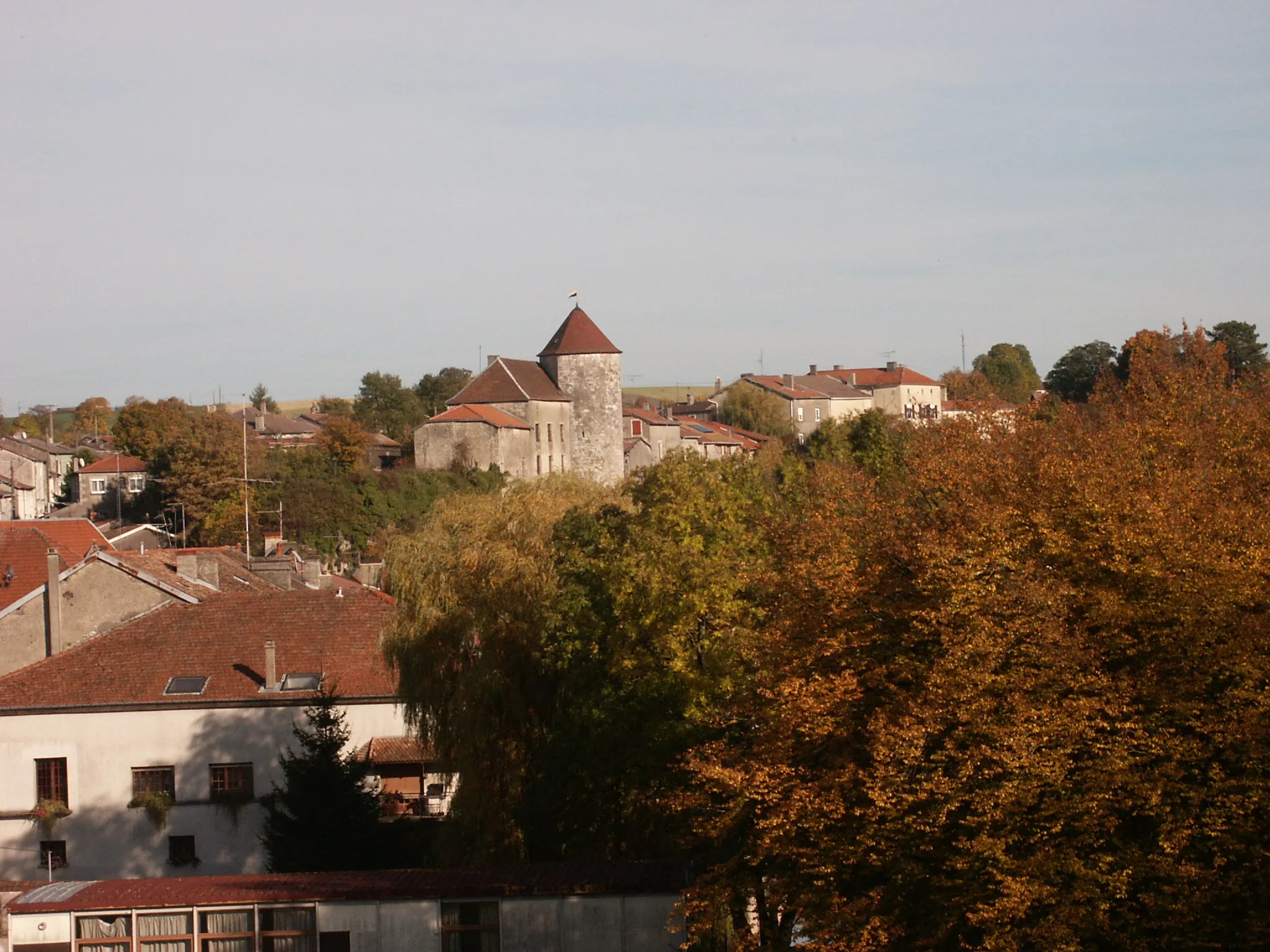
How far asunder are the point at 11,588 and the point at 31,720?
8.75m

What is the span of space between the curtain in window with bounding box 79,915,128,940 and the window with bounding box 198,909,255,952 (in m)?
1.03

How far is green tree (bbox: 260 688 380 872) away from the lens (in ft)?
78.2

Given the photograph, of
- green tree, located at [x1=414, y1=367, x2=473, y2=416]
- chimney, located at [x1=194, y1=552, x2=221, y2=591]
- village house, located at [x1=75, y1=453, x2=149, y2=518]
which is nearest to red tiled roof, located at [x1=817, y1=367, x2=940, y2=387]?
green tree, located at [x1=414, y1=367, x2=473, y2=416]

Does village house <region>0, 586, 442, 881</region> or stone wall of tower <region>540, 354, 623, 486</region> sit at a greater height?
stone wall of tower <region>540, 354, 623, 486</region>

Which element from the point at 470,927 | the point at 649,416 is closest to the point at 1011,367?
the point at 649,416

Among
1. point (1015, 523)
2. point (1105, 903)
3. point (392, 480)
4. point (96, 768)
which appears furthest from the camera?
point (392, 480)

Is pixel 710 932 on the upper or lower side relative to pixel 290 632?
lower

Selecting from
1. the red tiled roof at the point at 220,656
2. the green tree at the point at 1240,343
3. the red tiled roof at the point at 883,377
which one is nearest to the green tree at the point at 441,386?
the red tiled roof at the point at 883,377

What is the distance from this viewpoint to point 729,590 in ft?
66.8

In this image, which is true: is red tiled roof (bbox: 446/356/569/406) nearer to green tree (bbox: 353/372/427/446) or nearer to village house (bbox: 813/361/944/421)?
green tree (bbox: 353/372/427/446)

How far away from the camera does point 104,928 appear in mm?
19078

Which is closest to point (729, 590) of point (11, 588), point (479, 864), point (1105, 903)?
point (479, 864)

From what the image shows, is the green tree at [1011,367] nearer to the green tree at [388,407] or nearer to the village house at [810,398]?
the village house at [810,398]

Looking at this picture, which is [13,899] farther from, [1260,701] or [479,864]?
[1260,701]
